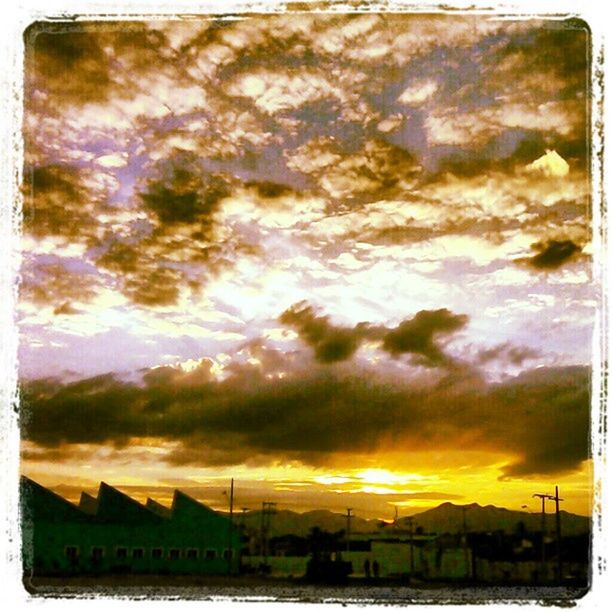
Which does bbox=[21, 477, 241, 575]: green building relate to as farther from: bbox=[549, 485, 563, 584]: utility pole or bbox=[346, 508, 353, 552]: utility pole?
bbox=[549, 485, 563, 584]: utility pole

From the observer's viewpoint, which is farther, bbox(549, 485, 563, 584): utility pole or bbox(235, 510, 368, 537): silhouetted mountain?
bbox(235, 510, 368, 537): silhouetted mountain

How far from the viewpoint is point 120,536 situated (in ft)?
15.5

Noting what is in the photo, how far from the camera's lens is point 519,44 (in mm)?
4625

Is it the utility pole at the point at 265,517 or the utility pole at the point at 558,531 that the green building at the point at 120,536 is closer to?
the utility pole at the point at 265,517

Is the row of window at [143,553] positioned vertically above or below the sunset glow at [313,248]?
below

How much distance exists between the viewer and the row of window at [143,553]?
464 centimetres

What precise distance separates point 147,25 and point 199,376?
1.76m

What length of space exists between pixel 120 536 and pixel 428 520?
1.51 m

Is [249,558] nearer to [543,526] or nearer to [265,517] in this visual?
[265,517]

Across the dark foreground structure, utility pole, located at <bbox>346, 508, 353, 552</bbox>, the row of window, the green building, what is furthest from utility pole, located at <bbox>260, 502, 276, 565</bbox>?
utility pole, located at <bbox>346, 508, 353, 552</bbox>

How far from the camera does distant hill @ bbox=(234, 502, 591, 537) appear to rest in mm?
4699

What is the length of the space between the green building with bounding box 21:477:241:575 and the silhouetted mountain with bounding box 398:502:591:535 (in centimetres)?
94

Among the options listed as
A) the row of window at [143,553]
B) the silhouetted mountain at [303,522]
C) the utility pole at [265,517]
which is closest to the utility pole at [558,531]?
the silhouetted mountain at [303,522]

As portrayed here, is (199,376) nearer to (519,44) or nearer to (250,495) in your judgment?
(250,495)
